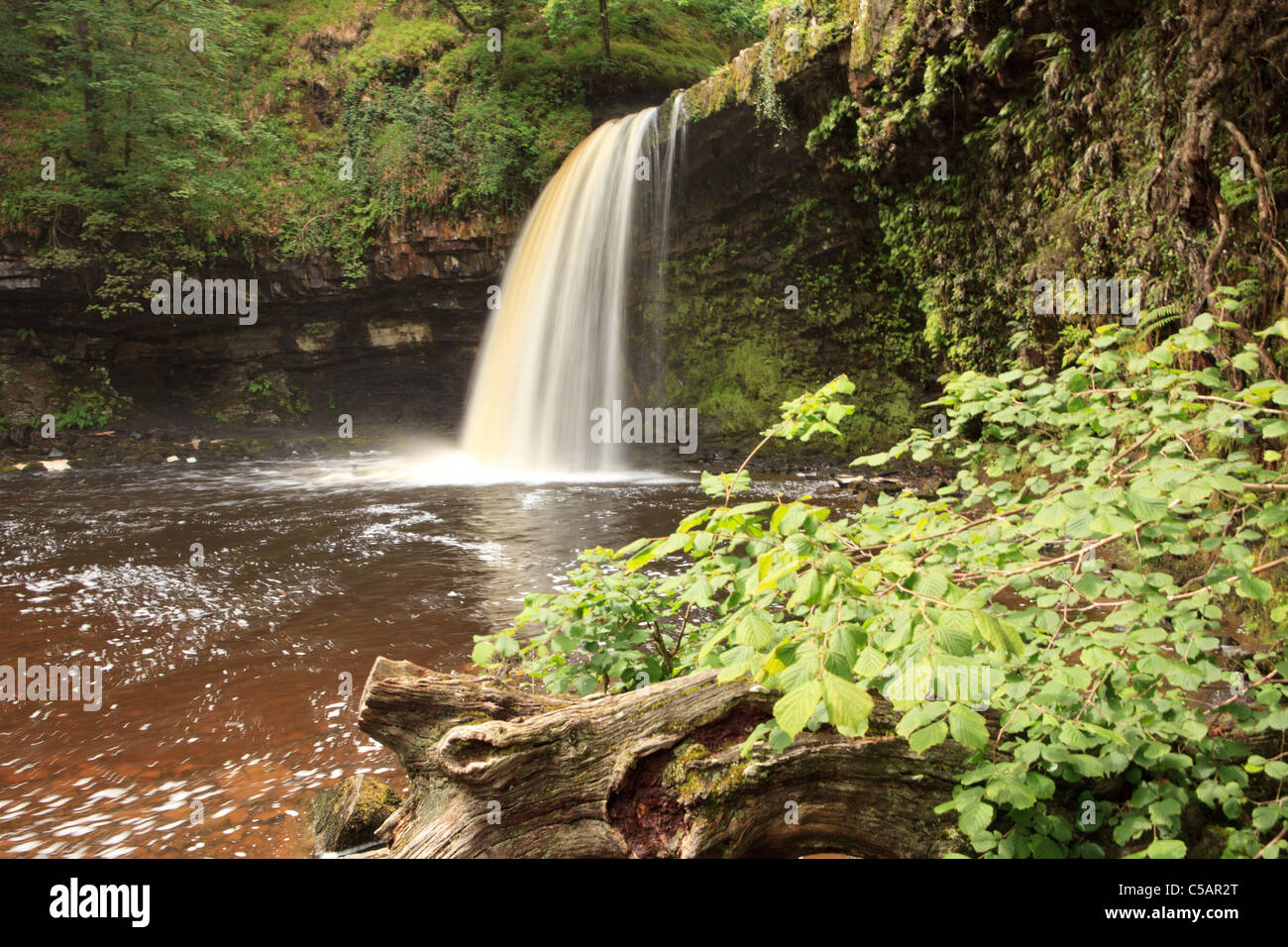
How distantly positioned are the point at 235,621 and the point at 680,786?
493 centimetres

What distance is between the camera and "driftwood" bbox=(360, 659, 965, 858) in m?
2.22

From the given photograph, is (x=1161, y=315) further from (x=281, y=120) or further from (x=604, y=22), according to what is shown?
(x=281, y=120)

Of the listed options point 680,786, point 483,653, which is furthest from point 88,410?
point 680,786

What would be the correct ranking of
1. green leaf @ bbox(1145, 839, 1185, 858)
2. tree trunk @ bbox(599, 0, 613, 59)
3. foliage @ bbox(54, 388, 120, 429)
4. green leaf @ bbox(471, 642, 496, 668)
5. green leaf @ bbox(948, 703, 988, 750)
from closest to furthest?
1. green leaf @ bbox(948, 703, 988, 750)
2. green leaf @ bbox(1145, 839, 1185, 858)
3. green leaf @ bbox(471, 642, 496, 668)
4. foliage @ bbox(54, 388, 120, 429)
5. tree trunk @ bbox(599, 0, 613, 59)

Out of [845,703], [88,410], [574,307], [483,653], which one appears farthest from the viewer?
[88,410]

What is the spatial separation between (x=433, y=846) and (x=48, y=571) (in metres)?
7.01

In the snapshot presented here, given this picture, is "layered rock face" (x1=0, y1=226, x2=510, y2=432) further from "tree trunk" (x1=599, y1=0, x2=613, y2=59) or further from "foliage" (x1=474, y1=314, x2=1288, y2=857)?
"foliage" (x1=474, y1=314, x2=1288, y2=857)

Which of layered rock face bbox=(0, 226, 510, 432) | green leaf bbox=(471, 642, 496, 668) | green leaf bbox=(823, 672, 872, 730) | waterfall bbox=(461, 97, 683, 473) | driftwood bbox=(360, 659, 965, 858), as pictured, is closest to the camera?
green leaf bbox=(823, 672, 872, 730)

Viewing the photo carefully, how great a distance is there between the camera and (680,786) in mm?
2256

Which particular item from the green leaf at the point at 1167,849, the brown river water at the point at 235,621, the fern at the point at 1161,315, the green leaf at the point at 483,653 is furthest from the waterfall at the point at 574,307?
the green leaf at the point at 1167,849

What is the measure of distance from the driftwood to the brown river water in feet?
4.10

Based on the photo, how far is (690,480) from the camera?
12.4m

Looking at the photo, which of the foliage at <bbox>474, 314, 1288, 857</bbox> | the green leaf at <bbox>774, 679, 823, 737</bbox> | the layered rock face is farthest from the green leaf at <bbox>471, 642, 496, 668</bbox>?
the layered rock face

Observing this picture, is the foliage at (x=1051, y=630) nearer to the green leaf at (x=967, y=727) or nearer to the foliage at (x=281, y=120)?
the green leaf at (x=967, y=727)
